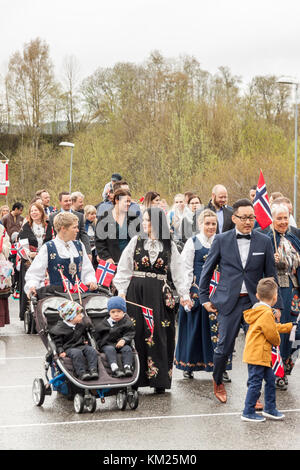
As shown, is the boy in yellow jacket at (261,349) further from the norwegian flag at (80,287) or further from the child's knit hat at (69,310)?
the norwegian flag at (80,287)

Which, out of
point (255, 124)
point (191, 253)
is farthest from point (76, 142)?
point (191, 253)

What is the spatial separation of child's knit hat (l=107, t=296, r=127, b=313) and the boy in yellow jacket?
1.34 metres

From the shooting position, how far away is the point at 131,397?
309 inches

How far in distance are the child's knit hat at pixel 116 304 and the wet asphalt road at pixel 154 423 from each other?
36.8 inches

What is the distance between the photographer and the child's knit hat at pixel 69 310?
795 centimetres

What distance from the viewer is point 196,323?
9547 mm

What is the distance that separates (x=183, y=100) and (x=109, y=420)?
37199 millimetres

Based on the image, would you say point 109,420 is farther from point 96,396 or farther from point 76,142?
A: point 76,142

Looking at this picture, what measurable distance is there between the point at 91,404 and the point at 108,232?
3.57 m

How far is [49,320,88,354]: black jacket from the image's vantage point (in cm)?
795

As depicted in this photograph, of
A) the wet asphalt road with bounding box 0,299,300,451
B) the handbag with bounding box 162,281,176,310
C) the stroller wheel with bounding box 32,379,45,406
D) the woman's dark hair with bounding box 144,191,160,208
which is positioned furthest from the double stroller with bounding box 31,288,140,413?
the woman's dark hair with bounding box 144,191,160,208

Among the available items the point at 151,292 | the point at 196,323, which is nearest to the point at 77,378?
the point at 151,292

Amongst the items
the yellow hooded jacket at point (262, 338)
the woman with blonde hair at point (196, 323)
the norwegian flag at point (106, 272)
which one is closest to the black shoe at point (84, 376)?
the yellow hooded jacket at point (262, 338)

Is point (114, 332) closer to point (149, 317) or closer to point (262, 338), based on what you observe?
point (149, 317)
